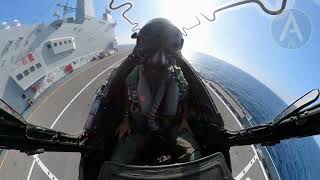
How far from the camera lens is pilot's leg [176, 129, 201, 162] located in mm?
8430

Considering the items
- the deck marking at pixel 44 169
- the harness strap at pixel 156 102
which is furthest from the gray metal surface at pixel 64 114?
the harness strap at pixel 156 102

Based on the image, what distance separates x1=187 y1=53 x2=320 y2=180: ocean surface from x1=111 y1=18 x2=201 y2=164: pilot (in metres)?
11.2

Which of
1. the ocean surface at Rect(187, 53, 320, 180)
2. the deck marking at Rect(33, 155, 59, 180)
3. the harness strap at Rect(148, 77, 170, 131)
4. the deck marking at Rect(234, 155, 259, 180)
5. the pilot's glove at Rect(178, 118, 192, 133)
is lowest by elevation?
the deck marking at Rect(33, 155, 59, 180)

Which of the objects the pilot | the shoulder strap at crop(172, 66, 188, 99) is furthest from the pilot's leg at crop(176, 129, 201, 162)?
the shoulder strap at crop(172, 66, 188, 99)

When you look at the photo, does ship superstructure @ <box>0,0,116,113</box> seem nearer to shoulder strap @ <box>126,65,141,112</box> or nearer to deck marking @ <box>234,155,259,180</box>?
deck marking @ <box>234,155,259,180</box>

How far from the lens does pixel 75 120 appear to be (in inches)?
1112

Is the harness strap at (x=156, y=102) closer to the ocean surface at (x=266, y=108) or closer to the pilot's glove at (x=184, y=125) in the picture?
the pilot's glove at (x=184, y=125)

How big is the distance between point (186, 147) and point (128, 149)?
1.33 m

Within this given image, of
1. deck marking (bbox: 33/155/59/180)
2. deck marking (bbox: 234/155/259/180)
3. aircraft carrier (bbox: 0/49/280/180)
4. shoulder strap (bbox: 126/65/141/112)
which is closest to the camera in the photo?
shoulder strap (bbox: 126/65/141/112)

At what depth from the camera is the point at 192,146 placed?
893cm

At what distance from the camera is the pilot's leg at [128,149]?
28.1ft

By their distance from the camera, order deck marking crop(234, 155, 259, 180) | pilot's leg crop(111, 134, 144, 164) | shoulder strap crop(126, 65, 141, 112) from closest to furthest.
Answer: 1. pilot's leg crop(111, 134, 144, 164)
2. shoulder strap crop(126, 65, 141, 112)
3. deck marking crop(234, 155, 259, 180)

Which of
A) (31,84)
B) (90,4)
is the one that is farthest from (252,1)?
(90,4)

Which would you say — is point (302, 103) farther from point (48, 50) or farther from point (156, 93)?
point (48, 50)
